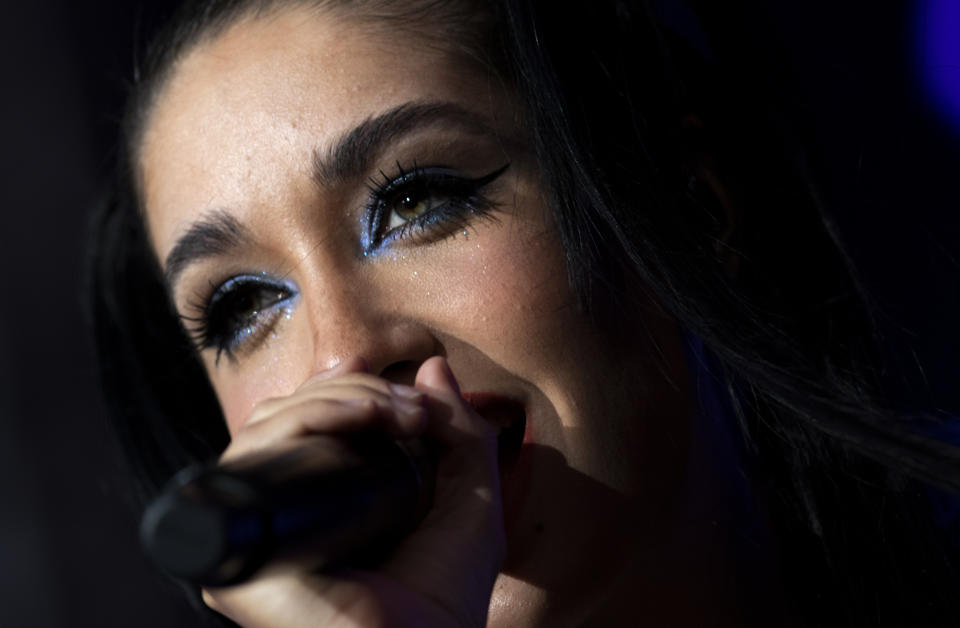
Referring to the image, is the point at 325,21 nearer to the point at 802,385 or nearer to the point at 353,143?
the point at 353,143

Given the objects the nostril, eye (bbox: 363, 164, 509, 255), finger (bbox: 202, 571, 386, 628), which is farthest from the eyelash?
finger (bbox: 202, 571, 386, 628)

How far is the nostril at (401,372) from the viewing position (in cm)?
96

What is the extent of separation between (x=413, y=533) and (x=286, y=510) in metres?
0.27


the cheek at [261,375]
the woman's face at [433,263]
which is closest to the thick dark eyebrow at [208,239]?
the woman's face at [433,263]

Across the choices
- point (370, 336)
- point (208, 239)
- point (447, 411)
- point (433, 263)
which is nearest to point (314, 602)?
point (447, 411)

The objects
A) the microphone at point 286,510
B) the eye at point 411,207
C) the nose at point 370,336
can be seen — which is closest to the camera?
the microphone at point 286,510

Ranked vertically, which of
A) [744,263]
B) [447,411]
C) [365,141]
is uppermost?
[365,141]

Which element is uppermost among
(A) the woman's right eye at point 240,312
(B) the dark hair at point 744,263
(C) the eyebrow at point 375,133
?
(C) the eyebrow at point 375,133

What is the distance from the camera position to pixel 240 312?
1249mm

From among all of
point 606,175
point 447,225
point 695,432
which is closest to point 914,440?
point 695,432

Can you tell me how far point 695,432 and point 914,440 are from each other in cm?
28

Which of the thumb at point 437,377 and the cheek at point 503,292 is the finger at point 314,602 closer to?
the thumb at point 437,377

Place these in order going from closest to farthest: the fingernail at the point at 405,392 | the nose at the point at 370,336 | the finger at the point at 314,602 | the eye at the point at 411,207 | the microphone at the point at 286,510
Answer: the microphone at the point at 286,510 → the finger at the point at 314,602 → the fingernail at the point at 405,392 → the nose at the point at 370,336 → the eye at the point at 411,207

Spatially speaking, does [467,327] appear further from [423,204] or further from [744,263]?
[744,263]
